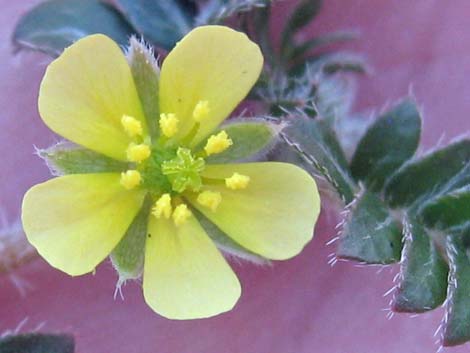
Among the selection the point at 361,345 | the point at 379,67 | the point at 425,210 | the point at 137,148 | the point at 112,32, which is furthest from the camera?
the point at 379,67

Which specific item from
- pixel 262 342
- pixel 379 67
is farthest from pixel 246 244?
pixel 379 67

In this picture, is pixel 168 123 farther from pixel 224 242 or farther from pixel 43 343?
pixel 43 343

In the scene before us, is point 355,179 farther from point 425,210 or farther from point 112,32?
point 112,32

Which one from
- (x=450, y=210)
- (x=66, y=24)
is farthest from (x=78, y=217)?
(x=450, y=210)

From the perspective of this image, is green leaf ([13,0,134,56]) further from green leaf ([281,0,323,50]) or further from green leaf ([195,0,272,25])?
green leaf ([281,0,323,50])

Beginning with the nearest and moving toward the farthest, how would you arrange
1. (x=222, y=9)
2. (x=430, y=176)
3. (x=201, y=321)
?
1. (x=430, y=176)
2. (x=222, y=9)
3. (x=201, y=321)

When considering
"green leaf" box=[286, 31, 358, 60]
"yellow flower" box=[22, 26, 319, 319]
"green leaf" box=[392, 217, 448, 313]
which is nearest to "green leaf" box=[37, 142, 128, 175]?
"yellow flower" box=[22, 26, 319, 319]

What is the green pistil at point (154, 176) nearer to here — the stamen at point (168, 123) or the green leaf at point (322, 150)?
the stamen at point (168, 123)
